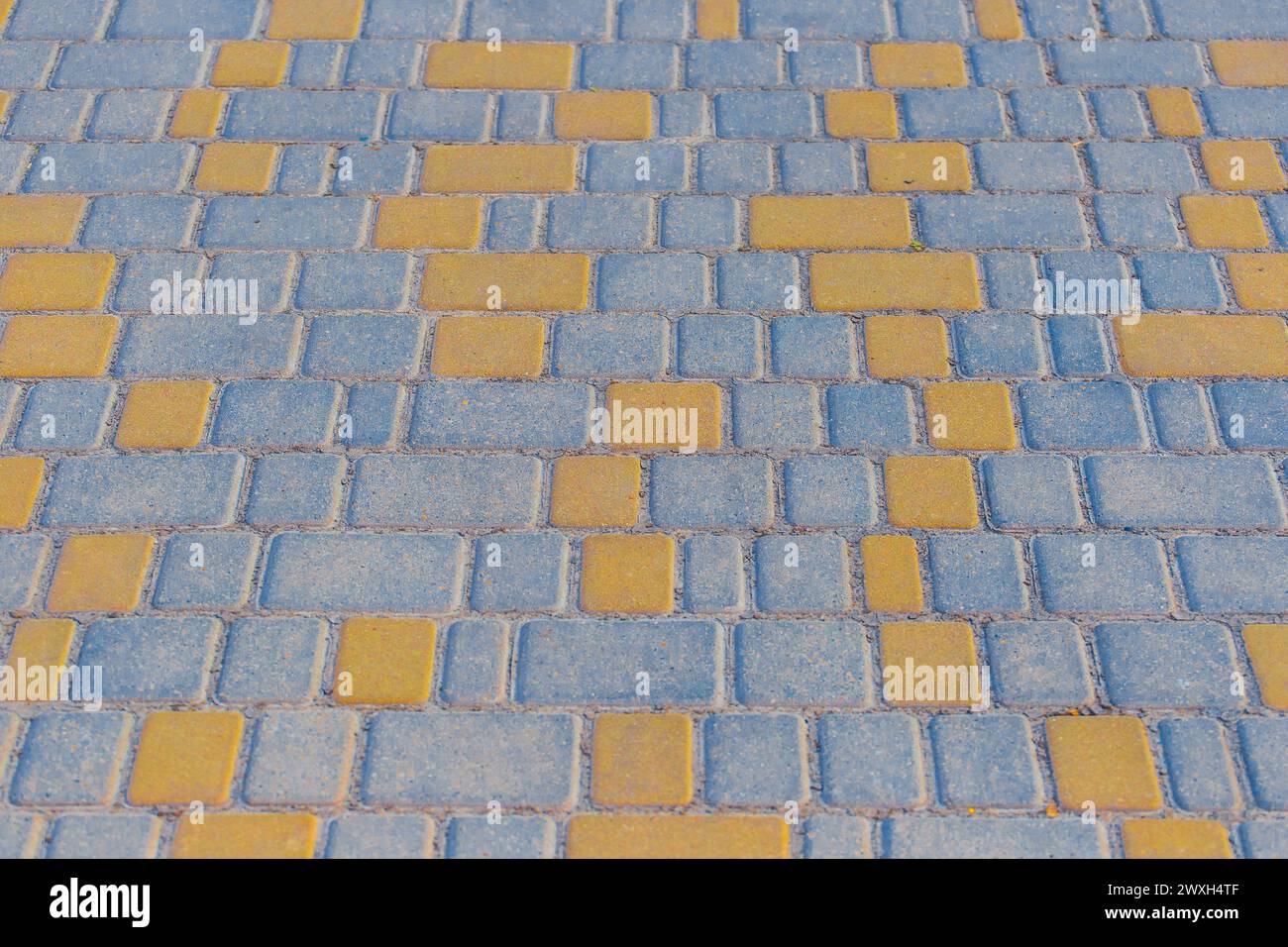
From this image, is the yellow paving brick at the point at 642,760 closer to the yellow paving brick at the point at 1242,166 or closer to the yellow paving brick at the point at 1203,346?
the yellow paving brick at the point at 1203,346

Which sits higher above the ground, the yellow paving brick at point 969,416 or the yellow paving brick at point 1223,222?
the yellow paving brick at point 1223,222

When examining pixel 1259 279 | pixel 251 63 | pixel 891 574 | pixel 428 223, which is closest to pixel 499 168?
pixel 428 223

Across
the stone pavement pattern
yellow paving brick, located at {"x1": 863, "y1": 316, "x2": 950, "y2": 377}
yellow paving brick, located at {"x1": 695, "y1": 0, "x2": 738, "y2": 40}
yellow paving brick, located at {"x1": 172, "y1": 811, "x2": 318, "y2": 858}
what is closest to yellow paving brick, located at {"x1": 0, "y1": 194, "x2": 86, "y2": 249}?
the stone pavement pattern

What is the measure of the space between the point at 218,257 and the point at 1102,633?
2075 millimetres

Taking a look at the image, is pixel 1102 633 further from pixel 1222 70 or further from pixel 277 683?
pixel 1222 70

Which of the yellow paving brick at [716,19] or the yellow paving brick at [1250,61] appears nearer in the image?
the yellow paving brick at [1250,61]

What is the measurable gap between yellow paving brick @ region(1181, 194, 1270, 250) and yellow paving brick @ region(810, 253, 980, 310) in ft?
1.77

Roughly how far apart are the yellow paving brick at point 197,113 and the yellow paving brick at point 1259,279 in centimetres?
248

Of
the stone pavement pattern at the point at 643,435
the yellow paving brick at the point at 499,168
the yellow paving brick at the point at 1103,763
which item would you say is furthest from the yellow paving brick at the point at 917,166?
the yellow paving brick at the point at 1103,763

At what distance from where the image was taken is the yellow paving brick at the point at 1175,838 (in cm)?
193

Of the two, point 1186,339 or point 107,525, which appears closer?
point 107,525

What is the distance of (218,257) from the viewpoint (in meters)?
2.73

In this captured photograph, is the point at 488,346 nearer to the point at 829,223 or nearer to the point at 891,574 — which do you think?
the point at 829,223
